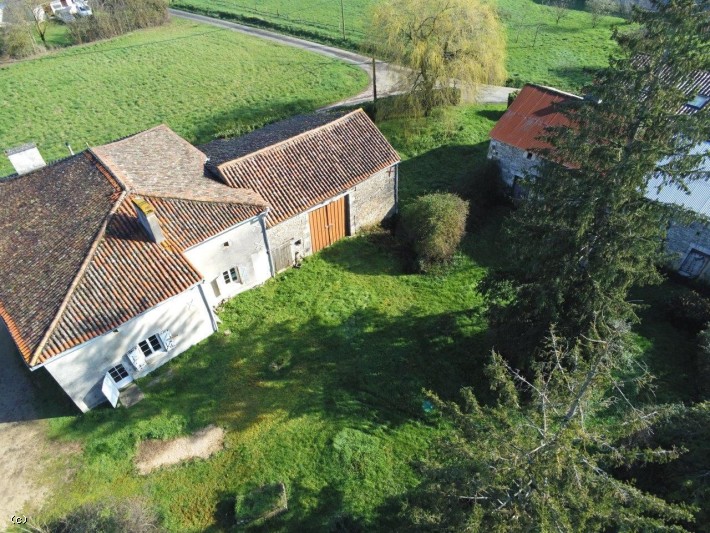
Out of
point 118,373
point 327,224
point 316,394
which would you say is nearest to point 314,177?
point 327,224

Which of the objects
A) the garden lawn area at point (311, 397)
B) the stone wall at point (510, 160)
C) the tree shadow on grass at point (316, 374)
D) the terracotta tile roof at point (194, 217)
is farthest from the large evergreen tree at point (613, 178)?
the stone wall at point (510, 160)

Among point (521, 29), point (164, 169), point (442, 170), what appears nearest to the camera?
point (164, 169)

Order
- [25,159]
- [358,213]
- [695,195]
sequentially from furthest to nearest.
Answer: [358,213] < [25,159] < [695,195]

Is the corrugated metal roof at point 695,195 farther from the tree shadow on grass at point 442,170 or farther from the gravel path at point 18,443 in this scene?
the gravel path at point 18,443

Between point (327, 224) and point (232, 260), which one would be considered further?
point (327, 224)

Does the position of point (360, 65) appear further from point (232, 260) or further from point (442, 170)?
point (232, 260)

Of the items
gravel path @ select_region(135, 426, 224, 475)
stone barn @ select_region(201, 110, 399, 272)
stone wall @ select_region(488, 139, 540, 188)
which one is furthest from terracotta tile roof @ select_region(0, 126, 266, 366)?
stone wall @ select_region(488, 139, 540, 188)
